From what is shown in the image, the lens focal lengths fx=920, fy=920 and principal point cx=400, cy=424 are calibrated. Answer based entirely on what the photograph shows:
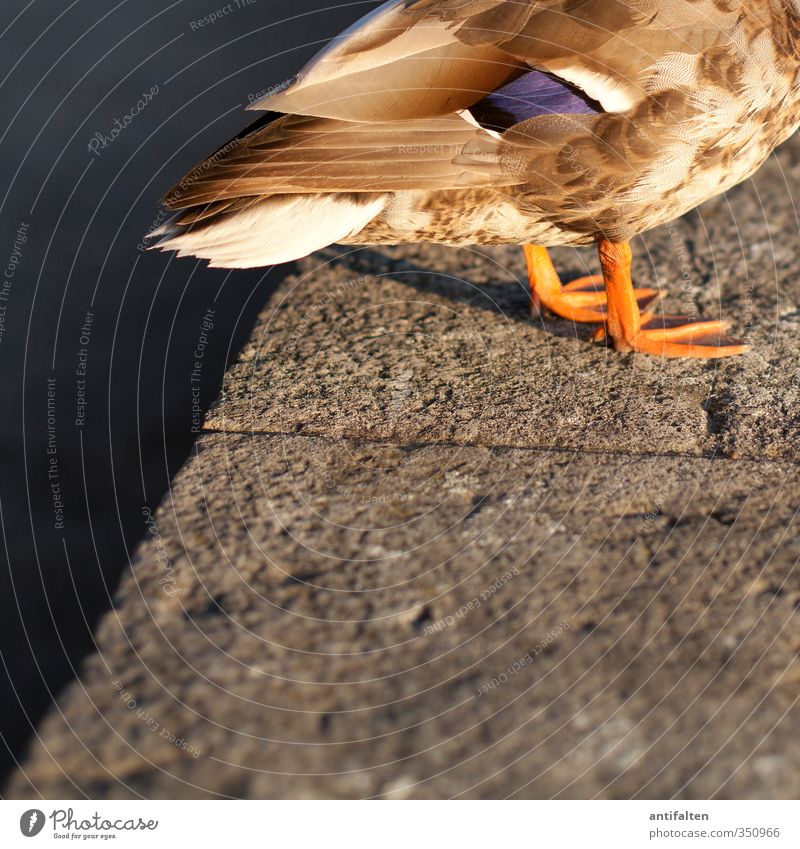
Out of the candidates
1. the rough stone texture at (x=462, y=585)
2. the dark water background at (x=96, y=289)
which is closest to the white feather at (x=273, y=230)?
the rough stone texture at (x=462, y=585)

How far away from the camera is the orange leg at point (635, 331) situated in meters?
2.92

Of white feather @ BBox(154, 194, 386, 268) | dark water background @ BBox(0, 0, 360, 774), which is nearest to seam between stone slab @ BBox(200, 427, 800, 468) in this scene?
white feather @ BBox(154, 194, 386, 268)

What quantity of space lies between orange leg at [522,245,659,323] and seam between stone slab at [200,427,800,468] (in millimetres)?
804

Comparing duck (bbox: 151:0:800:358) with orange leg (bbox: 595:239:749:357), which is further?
orange leg (bbox: 595:239:749:357)

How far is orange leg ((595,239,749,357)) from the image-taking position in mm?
2924

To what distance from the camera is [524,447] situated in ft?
8.22

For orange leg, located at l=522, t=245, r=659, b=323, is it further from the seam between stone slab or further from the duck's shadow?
the seam between stone slab

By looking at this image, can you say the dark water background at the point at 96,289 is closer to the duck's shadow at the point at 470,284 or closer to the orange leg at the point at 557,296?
the duck's shadow at the point at 470,284

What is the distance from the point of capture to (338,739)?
1.72 m

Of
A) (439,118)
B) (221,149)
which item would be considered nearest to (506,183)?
(439,118)

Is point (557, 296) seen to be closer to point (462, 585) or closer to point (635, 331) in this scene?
point (635, 331)

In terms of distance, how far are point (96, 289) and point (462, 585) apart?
271 cm

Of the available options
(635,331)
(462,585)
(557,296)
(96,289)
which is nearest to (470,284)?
(557,296)

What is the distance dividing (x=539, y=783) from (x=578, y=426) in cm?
116
